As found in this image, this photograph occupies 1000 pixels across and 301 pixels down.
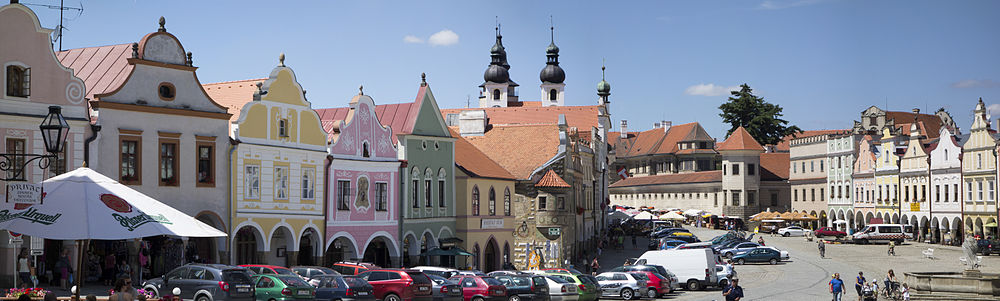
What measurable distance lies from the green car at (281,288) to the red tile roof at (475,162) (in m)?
27.8

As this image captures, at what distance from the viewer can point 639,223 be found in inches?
4680


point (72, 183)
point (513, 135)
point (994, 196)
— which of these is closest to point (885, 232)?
point (994, 196)

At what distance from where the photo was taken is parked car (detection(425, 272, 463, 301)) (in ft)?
121

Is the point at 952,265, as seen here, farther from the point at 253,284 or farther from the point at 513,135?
the point at 253,284

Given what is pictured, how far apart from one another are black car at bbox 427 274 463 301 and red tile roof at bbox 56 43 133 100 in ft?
41.5

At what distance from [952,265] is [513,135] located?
2694 centimetres

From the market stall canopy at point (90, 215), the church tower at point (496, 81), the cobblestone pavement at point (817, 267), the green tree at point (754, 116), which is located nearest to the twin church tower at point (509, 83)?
the church tower at point (496, 81)

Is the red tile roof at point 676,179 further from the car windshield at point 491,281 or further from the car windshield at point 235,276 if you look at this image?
the car windshield at point 235,276

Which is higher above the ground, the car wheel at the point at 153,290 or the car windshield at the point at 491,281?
the car wheel at the point at 153,290

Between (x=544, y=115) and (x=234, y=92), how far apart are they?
2902 inches

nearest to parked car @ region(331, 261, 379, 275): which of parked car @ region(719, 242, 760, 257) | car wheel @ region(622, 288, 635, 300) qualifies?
car wheel @ region(622, 288, 635, 300)

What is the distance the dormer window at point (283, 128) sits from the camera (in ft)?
147

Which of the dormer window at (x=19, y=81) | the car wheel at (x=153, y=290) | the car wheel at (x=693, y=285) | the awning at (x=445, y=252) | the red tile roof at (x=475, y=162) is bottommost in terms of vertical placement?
the car wheel at (x=693, y=285)

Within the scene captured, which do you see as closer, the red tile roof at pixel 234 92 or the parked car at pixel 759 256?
the red tile roof at pixel 234 92
